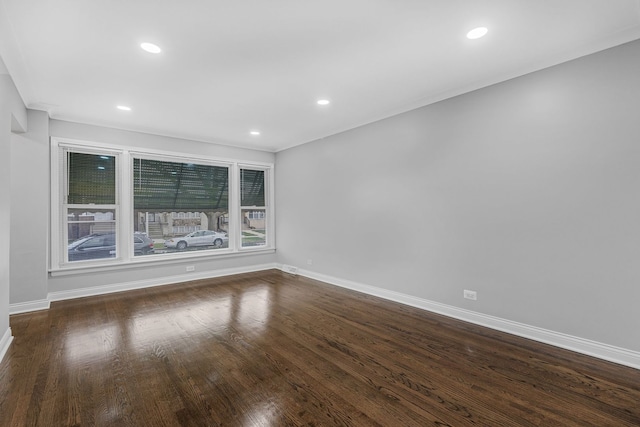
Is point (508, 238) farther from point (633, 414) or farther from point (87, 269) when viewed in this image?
point (87, 269)

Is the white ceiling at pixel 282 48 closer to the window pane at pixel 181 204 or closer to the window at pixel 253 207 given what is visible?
the window pane at pixel 181 204

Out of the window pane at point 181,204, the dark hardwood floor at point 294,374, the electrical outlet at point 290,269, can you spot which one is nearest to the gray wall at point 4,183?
the dark hardwood floor at point 294,374

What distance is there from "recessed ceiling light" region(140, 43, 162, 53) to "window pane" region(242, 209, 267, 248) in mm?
4022

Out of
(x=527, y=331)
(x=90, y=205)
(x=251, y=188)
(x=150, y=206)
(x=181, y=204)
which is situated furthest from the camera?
(x=251, y=188)

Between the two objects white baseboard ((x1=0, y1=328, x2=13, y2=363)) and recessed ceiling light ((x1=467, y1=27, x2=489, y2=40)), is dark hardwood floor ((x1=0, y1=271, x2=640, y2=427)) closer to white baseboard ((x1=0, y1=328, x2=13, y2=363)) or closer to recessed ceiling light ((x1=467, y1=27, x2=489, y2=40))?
white baseboard ((x1=0, y1=328, x2=13, y2=363))

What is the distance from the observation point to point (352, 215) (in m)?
4.90

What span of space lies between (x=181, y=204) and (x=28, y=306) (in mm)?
2545

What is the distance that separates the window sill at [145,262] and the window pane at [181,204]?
197mm

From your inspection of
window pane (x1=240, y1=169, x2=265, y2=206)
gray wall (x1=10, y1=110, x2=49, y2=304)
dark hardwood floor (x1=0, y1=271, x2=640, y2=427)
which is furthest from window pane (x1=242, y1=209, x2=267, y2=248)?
gray wall (x1=10, y1=110, x2=49, y2=304)

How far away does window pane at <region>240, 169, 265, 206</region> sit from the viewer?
6.41 metres

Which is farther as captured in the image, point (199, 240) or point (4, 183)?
point (199, 240)

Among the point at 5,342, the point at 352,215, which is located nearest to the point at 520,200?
the point at 352,215

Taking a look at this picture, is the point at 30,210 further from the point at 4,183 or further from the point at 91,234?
the point at 4,183

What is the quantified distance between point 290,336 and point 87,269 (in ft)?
11.7
